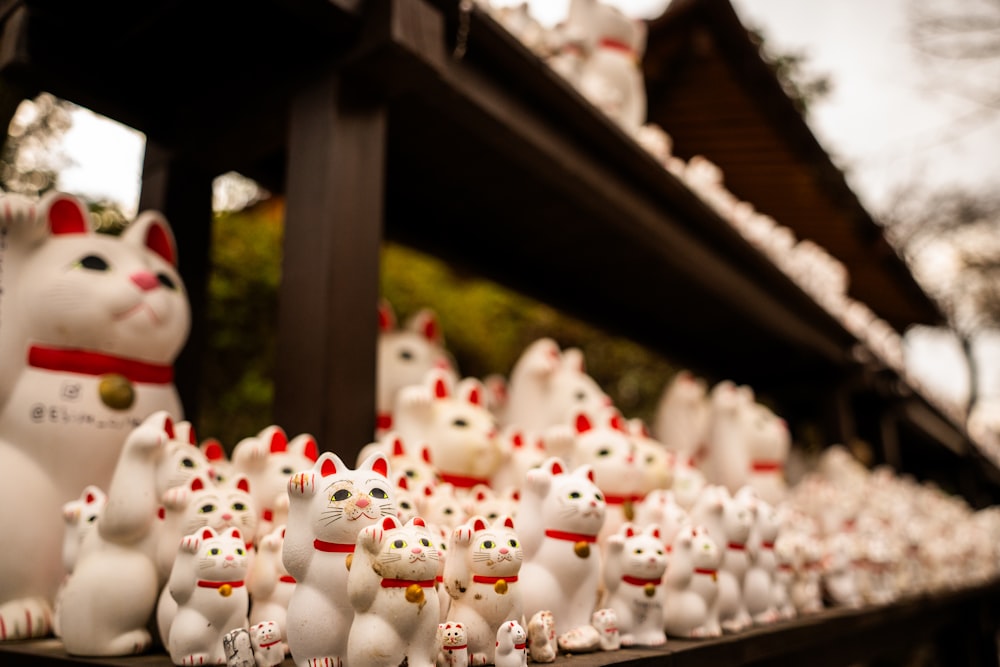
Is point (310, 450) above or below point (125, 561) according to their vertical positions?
above

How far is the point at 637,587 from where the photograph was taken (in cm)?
170

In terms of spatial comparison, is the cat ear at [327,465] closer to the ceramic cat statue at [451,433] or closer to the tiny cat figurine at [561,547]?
the tiny cat figurine at [561,547]

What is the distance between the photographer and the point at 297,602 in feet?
4.09

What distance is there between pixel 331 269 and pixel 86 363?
583 millimetres

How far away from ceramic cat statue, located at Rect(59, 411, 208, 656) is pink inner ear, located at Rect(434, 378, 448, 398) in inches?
33.6

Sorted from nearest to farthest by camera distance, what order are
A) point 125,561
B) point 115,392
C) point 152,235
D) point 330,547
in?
point 330,547 → point 125,561 → point 115,392 → point 152,235

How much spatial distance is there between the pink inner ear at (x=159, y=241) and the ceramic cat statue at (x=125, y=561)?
2.22 feet

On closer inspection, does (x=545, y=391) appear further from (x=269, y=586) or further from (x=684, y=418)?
(x=269, y=586)

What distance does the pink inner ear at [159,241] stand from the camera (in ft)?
6.83

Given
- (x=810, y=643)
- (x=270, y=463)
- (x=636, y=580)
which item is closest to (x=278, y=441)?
(x=270, y=463)

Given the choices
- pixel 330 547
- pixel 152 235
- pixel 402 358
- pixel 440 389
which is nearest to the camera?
pixel 330 547

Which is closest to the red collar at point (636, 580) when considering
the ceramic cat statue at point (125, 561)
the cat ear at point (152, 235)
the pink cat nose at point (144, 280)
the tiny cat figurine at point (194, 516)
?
the tiny cat figurine at point (194, 516)

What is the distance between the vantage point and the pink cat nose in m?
1.89

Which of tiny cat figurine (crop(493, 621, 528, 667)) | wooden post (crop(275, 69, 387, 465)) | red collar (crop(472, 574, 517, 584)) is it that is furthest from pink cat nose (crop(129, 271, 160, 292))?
tiny cat figurine (crop(493, 621, 528, 667))
